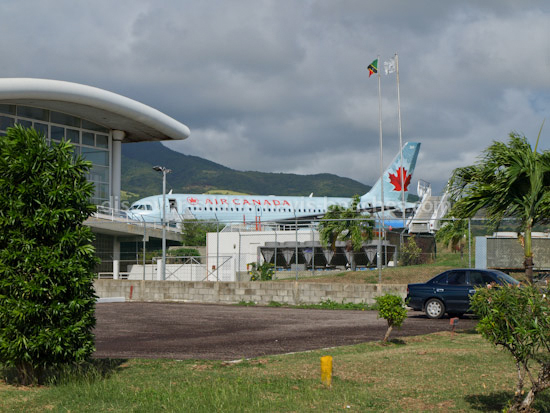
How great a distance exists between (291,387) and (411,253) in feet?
83.8

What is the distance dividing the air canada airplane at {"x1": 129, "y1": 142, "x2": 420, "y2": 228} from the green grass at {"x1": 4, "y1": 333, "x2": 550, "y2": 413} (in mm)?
45285

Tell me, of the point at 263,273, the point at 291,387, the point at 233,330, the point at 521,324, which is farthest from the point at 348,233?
the point at 521,324

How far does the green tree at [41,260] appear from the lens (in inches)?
373

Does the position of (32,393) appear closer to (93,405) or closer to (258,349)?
(93,405)

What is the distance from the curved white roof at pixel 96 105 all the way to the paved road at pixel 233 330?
66.6 ft

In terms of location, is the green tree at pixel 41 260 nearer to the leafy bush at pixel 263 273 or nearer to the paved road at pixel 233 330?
the paved road at pixel 233 330

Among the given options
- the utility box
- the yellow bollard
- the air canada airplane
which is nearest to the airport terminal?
the air canada airplane

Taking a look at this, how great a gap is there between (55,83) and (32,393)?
35121 millimetres

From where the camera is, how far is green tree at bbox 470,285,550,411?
697 centimetres

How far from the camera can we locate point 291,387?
923cm

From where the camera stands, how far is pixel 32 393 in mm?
9352

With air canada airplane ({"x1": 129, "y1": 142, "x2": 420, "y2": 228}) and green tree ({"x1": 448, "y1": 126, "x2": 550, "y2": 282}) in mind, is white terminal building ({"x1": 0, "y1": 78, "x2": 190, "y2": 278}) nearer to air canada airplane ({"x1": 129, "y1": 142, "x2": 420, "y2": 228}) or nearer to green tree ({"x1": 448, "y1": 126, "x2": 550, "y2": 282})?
air canada airplane ({"x1": 129, "y1": 142, "x2": 420, "y2": 228})

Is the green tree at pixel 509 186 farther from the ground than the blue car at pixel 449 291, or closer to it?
farther from the ground

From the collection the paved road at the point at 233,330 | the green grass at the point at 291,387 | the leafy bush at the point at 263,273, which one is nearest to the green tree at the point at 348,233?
the leafy bush at the point at 263,273
